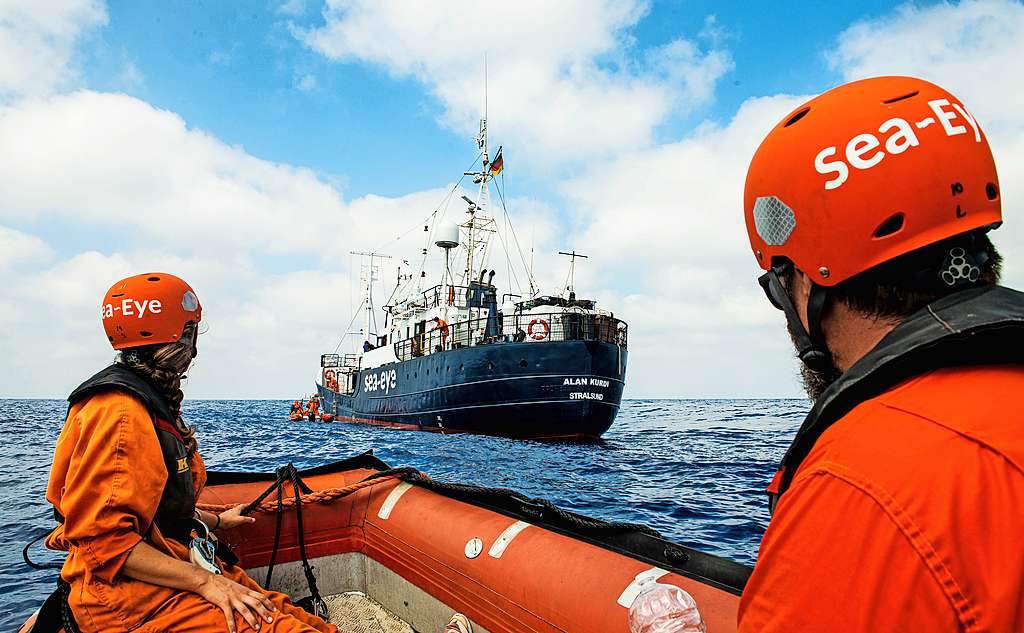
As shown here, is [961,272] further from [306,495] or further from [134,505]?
[306,495]

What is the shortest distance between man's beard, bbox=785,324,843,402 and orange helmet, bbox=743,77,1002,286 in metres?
0.18

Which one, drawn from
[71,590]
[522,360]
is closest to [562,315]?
[522,360]

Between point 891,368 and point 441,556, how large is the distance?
305 centimetres

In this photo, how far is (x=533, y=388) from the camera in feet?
61.6

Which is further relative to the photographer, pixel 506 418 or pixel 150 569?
pixel 506 418

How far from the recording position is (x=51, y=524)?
785cm

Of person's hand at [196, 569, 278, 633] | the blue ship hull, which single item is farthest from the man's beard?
the blue ship hull

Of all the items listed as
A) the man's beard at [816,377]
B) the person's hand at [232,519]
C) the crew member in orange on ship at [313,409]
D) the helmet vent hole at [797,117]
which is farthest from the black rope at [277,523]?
the crew member in orange on ship at [313,409]

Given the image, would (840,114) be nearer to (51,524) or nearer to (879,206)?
(879,206)

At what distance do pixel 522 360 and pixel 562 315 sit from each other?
218 centimetres

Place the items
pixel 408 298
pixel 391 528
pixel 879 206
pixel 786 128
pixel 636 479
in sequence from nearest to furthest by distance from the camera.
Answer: pixel 879 206
pixel 786 128
pixel 391 528
pixel 636 479
pixel 408 298

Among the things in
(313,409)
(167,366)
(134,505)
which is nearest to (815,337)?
(134,505)

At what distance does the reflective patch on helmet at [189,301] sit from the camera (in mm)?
2578

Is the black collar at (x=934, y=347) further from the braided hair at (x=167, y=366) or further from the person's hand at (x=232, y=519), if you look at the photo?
the person's hand at (x=232, y=519)
